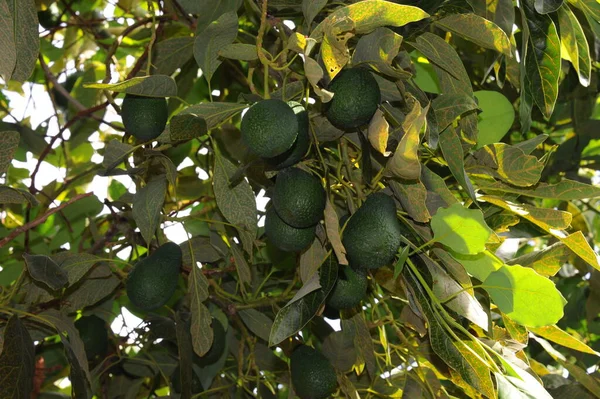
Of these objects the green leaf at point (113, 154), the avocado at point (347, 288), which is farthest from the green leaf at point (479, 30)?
the green leaf at point (113, 154)

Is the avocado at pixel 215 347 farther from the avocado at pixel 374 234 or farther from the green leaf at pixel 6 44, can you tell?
the green leaf at pixel 6 44

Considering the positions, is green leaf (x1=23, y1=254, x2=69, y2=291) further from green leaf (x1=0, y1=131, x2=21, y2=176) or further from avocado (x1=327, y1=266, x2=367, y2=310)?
avocado (x1=327, y1=266, x2=367, y2=310)

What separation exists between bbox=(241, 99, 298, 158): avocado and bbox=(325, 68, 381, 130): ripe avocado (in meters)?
0.05

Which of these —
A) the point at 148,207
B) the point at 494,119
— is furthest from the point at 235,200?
the point at 494,119

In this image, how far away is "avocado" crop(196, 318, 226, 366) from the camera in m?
1.32

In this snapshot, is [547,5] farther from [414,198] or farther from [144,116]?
[144,116]


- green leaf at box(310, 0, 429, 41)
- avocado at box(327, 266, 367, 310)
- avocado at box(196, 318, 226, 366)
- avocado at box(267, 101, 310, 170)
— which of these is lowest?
avocado at box(196, 318, 226, 366)

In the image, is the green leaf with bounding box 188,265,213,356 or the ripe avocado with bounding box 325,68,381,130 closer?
the ripe avocado with bounding box 325,68,381,130

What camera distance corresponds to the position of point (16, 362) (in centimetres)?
103

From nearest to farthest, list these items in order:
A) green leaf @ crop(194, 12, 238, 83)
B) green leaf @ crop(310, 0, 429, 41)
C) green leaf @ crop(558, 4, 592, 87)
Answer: green leaf @ crop(310, 0, 429, 41), green leaf @ crop(194, 12, 238, 83), green leaf @ crop(558, 4, 592, 87)

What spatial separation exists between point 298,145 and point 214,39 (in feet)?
0.68

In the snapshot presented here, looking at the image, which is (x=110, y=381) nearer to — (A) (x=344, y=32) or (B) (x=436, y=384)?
(B) (x=436, y=384)

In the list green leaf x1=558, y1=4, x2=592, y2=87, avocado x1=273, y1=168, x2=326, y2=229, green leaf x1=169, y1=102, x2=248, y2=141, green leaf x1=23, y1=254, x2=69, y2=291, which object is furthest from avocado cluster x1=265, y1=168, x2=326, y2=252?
green leaf x1=558, y1=4, x2=592, y2=87

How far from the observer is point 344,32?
33.1 inches
